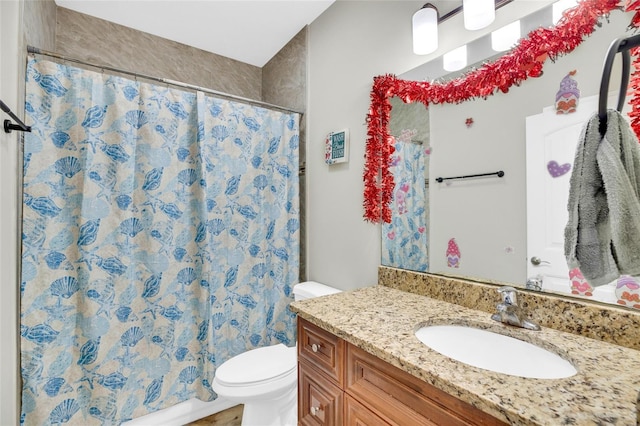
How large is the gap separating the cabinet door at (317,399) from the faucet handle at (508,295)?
2.08ft

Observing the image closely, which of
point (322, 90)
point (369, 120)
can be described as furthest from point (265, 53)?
point (369, 120)

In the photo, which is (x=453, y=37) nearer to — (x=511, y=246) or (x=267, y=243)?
(x=511, y=246)

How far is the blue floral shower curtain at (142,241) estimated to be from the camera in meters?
1.39

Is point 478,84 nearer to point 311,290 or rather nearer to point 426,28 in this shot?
point 426,28

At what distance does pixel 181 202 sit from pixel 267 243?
61cm

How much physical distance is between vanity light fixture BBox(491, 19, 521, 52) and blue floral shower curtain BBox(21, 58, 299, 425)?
4.36ft

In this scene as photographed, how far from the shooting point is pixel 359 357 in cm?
93

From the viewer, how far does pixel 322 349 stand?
42.4 inches

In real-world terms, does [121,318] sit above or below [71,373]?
above

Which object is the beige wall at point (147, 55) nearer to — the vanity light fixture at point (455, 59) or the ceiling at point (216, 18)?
the ceiling at point (216, 18)

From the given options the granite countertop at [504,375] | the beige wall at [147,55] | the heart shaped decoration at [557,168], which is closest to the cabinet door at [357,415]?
the granite countertop at [504,375]


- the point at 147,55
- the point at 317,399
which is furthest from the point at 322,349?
the point at 147,55

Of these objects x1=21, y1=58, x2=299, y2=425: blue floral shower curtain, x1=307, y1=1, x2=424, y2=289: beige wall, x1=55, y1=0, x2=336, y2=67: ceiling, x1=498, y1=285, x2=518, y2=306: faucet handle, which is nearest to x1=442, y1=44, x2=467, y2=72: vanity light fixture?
x1=307, y1=1, x2=424, y2=289: beige wall

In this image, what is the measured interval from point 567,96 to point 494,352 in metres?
0.84
